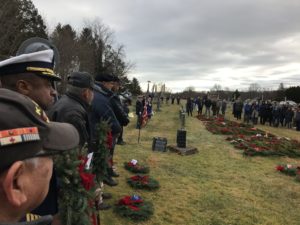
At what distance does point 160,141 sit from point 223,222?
22.4 feet

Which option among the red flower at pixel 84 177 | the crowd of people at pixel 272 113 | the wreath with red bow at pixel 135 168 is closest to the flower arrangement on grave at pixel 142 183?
the wreath with red bow at pixel 135 168

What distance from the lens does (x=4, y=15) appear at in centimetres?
1934

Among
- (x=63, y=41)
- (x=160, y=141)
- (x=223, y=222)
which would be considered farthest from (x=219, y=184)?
(x=63, y=41)

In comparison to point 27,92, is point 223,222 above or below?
below

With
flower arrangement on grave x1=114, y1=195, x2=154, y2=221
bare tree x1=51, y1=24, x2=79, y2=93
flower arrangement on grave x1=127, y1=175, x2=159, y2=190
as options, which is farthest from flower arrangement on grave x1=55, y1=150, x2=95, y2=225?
bare tree x1=51, y1=24, x2=79, y2=93

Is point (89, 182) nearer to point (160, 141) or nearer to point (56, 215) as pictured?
point (56, 215)

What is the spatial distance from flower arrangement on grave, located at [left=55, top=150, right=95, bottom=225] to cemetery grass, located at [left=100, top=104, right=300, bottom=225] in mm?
3369

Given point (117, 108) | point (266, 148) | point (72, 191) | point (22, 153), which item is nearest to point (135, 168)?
point (117, 108)

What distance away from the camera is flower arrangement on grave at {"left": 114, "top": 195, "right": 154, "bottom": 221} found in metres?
6.48

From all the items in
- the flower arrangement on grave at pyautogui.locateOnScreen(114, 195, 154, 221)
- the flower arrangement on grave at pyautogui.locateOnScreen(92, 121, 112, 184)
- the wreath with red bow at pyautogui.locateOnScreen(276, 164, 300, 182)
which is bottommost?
the wreath with red bow at pyautogui.locateOnScreen(276, 164, 300, 182)

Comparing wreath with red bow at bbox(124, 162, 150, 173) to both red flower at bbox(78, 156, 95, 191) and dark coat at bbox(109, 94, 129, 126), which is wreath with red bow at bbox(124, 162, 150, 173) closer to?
dark coat at bbox(109, 94, 129, 126)

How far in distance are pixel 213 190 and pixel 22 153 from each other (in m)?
7.98

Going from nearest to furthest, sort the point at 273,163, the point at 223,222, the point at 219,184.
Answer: the point at 223,222
the point at 219,184
the point at 273,163

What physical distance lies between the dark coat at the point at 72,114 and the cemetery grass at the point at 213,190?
8.31 feet
